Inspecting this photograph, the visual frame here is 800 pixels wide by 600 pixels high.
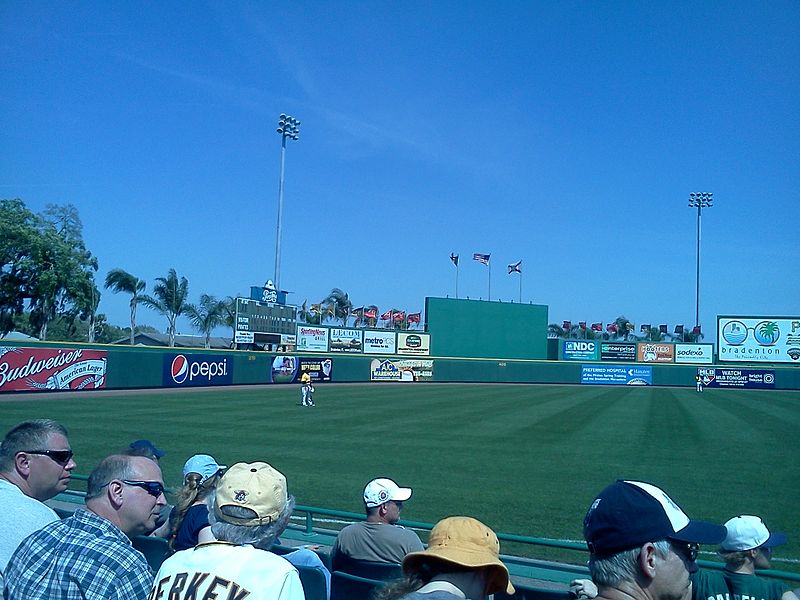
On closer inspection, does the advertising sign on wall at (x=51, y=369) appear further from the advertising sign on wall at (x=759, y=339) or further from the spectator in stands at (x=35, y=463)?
the advertising sign on wall at (x=759, y=339)

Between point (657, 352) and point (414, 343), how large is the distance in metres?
24.4

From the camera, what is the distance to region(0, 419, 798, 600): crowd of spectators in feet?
7.29

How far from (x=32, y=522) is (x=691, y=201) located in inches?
3200

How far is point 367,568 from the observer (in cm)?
509

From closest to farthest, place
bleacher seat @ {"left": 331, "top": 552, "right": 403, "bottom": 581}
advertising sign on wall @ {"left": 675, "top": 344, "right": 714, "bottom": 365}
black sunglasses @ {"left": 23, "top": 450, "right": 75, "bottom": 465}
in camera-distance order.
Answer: black sunglasses @ {"left": 23, "top": 450, "right": 75, "bottom": 465} < bleacher seat @ {"left": 331, "top": 552, "right": 403, "bottom": 581} < advertising sign on wall @ {"left": 675, "top": 344, "right": 714, "bottom": 365}

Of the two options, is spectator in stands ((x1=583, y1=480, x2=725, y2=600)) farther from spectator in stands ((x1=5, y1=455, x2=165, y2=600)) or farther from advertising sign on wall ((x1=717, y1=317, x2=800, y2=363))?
advertising sign on wall ((x1=717, y1=317, x2=800, y2=363))

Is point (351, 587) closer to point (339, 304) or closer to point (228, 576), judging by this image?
point (228, 576)

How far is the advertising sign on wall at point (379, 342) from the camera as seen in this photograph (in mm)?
59744

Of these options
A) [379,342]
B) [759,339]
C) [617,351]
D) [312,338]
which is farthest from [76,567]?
[759,339]

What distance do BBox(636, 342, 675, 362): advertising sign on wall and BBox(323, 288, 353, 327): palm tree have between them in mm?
40155

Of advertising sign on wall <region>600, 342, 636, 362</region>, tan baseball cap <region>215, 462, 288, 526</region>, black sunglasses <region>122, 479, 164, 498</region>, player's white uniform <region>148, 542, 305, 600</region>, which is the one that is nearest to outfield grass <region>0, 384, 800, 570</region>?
black sunglasses <region>122, 479, 164, 498</region>

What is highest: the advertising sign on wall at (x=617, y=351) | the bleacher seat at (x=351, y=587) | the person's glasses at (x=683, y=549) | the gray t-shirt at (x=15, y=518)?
the advertising sign on wall at (x=617, y=351)

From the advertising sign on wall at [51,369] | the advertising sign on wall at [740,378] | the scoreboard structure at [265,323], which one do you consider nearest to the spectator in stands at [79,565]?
the advertising sign on wall at [51,369]

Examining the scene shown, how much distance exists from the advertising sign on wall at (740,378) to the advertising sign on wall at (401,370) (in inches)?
951
